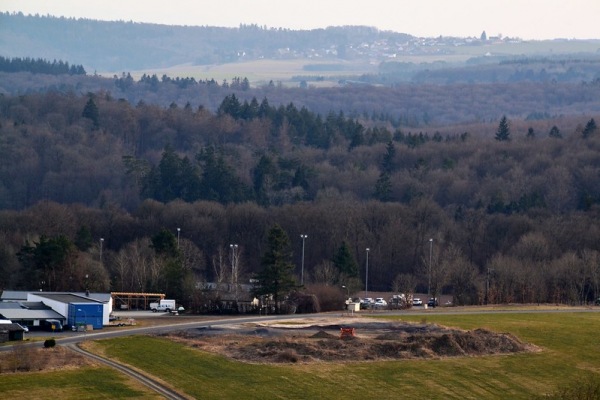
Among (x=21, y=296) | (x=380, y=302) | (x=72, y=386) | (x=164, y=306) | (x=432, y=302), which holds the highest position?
(x=72, y=386)

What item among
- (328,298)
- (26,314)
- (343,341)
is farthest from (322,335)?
(328,298)

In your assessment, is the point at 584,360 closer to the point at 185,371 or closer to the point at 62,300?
the point at 185,371

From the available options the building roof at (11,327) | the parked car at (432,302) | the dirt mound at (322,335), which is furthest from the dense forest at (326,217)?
the building roof at (11,327)

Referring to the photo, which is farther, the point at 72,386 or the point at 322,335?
the point at 322,335

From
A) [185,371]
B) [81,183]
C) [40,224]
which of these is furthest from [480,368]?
[81,183]

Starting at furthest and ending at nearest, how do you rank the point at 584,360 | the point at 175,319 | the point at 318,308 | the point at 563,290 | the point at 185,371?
the point at 563,290, the point at 318,308, the point at 175,319, the point at 584,360, the point at 185,371

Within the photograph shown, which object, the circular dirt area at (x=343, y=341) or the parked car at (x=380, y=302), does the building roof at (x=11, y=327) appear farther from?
the parked car at (x=380, y=302)

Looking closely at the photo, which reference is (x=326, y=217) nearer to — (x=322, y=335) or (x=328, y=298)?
(x=328, y=298)
